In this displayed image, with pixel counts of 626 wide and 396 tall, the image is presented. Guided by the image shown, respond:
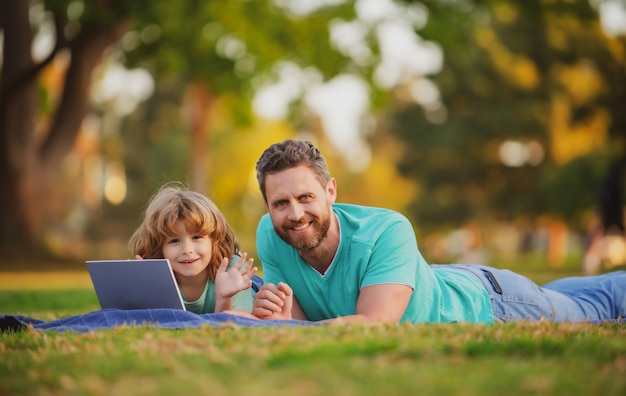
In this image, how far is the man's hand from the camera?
18.1 ft

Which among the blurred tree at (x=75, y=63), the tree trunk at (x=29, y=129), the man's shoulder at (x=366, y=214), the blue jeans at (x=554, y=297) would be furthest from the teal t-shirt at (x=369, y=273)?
the tree trunk at (x=29, y=129)

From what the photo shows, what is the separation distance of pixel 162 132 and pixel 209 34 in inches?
1340

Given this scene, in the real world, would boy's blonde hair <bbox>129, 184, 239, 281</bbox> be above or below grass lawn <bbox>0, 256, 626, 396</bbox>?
above

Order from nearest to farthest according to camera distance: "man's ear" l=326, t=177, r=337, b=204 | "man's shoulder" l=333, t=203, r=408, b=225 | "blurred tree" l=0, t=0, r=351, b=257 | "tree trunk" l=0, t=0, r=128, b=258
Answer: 1. "man's ear" l=326, t=177, r=337, b=204
2. "man's shoulder" l=333, t=203, r=408, b=225
3. "blurred tree" l=0, t=0, r=351, b=257
4. "tree trunk" l=0, t=0, r=128, b=258

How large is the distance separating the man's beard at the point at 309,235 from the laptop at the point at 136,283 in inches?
28.4

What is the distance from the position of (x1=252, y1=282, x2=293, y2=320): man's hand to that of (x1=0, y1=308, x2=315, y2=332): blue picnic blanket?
19cm

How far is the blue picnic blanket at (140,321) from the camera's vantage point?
5215 mm

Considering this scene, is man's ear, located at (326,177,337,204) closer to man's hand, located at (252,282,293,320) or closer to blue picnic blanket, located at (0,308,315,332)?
man's hand, located at (252,282,293,320)

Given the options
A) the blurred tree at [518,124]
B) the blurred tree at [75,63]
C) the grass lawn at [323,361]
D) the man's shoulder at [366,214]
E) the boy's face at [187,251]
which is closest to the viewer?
the grass lawn at [323,361]

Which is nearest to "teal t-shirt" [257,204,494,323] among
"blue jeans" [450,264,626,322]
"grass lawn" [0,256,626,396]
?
"blue jeans" [450,264,626,322]

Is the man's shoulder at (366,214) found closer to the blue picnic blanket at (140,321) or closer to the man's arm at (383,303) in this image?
the man's arm at (383,303)

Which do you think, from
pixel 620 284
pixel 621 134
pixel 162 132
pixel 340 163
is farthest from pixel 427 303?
pixel 340 163

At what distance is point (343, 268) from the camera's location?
5.72 meters

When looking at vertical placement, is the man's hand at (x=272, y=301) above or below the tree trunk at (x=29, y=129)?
below
